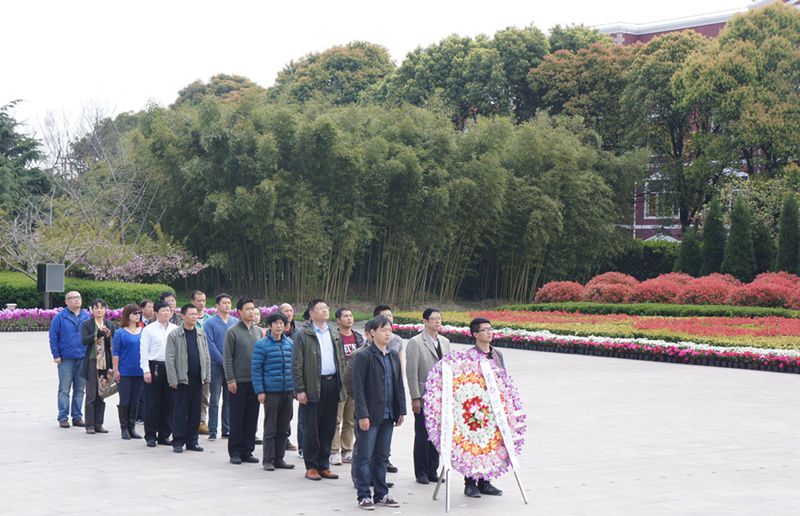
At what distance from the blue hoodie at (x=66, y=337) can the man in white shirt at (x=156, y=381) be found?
1433 millimetres

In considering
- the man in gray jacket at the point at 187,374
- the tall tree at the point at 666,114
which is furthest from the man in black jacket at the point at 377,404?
the tall tree at the point at 666,114

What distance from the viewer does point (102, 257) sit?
29.0 meters

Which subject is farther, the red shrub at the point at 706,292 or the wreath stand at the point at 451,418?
the red shrub at the point at 706,292

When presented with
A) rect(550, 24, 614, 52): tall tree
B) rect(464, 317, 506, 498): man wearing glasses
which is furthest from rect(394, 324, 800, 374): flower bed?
rect(550, 24, 614, 52): tall tree

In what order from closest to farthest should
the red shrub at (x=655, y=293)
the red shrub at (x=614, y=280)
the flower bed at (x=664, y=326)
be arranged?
the flower bed at (x=664, y=326)
the red shrub at (x=655, y=293)
the red shrub at (x=614, y=280)

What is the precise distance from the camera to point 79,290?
26766mm

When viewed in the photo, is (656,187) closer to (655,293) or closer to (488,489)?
(655,293)

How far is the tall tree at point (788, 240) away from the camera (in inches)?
1099

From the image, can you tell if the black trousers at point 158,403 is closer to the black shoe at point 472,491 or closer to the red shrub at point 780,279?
the black shoe at point 472,491

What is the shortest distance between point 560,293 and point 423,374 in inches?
799

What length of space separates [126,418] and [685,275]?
66.9ft

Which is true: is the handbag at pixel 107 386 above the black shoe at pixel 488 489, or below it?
above

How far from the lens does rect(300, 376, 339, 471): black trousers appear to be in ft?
27.2

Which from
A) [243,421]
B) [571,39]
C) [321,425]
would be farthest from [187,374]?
[571,39]
